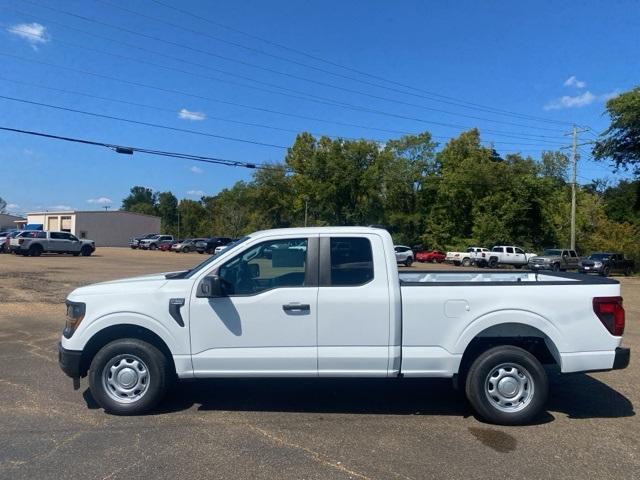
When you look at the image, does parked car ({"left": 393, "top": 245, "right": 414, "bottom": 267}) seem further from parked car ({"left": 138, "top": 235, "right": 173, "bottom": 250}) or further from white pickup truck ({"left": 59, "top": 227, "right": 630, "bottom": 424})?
white pickup truck ({"left": 59, "top": 227, "right": 630, "bottom": 424})

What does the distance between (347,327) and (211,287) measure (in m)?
1.32

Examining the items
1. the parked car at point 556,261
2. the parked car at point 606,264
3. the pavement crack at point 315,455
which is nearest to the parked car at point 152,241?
→ the parked car at point 556,261

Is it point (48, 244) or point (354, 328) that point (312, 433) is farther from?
point (48, 244)

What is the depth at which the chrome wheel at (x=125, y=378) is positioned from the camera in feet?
17.5

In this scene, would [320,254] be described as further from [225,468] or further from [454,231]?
[454,231]

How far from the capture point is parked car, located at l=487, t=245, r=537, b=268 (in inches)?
1843

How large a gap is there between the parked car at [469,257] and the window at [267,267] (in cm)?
4486

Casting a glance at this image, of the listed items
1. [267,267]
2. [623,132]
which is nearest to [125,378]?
[267,267]

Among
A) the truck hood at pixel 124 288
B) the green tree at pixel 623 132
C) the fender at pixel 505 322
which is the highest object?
the green tree at pixel 623 132

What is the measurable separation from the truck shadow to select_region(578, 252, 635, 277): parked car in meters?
31.5

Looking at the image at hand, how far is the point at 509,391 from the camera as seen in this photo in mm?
5242

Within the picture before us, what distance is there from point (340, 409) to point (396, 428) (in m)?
0.74

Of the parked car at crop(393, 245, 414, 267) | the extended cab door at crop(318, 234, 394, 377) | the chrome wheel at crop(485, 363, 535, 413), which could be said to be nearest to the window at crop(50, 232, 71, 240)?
the parked car at crop(393, 245, 414, 267)

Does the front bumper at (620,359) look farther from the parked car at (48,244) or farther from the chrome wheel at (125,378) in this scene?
the parked car at (48,244)
